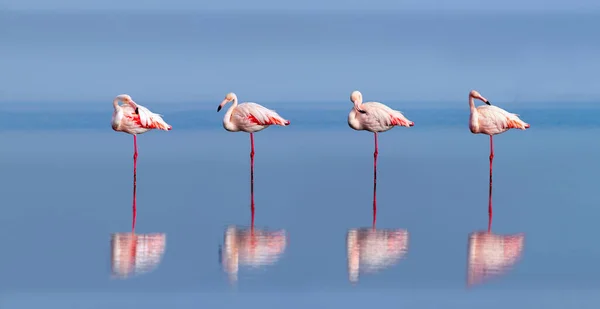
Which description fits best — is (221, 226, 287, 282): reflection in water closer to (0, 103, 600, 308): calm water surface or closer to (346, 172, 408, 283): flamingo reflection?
(0, 103, 600, 308): calm water surface

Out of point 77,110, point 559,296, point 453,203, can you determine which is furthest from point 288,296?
point 77,110

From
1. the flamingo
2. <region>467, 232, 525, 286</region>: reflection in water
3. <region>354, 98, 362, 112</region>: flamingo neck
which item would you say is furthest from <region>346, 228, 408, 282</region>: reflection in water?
<region>354, 98, 362, 112</region>: flamingo neck

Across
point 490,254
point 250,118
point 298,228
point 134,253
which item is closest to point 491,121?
point 250,118

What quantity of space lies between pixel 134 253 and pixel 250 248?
29.9 inches

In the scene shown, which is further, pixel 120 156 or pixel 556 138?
pixel 556 138

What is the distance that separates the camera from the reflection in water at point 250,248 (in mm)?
8742

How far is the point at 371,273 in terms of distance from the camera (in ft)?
27.7

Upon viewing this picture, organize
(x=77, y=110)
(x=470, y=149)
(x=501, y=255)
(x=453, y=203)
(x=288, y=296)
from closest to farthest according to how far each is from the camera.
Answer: (x=288, y=296) → (x=501, y=255) → (x=453, y=203) → (x=470, y=149) → (x=77, y=110)

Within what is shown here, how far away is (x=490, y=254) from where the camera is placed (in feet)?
29.8

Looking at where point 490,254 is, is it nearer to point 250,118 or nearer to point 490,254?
point 490,254

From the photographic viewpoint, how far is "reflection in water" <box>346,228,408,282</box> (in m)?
8.67

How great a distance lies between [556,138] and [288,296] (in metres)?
12.2

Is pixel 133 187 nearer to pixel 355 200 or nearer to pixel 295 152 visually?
pixel 355 200

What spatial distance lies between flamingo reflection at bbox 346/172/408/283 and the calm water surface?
0.05ft
